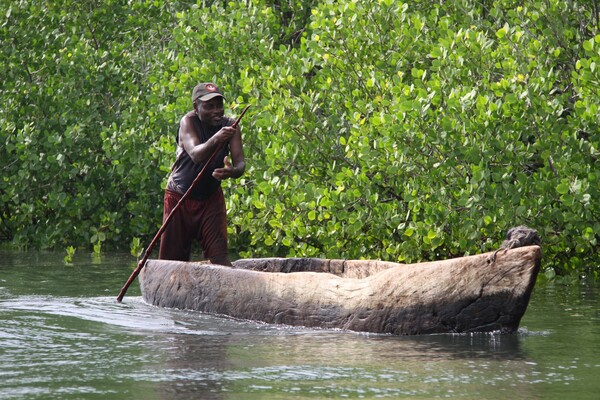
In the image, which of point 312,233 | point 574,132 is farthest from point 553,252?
point 312,233

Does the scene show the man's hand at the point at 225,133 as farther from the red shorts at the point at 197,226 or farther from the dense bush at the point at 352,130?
the dense bush at the point at 352,130

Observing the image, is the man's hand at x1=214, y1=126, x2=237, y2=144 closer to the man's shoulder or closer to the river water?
the man's shoulder

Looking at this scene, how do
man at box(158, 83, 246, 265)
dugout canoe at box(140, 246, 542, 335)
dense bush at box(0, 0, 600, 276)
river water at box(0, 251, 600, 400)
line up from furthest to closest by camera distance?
1. dense bush at box(0, 0, 600, 276)
2. man at box(158, 83, 246, 265)
3. dugout canoe at box(140, 246, 542, 335)
4. river water at box(0, 251, 600, 400)

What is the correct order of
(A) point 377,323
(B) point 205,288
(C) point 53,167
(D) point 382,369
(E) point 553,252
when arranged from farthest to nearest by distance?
(C) point 53,167, (E) point 553,252, (B) point 205,288, (A) point 377,323, (D) point 382,369

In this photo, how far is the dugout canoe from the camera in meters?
7.88

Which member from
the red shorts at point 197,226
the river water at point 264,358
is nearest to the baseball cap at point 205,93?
the red shorts at point 197,226

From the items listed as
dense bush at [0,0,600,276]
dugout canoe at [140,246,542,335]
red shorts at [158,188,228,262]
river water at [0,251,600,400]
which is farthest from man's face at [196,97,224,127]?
dense bush at [0,0,600,276]

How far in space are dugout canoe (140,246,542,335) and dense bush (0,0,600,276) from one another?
7.79 ft

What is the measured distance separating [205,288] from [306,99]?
13.5 ft

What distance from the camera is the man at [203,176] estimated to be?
10.1 metres

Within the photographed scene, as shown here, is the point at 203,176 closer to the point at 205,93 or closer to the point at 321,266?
the point at 205,93

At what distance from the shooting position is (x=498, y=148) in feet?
38.0

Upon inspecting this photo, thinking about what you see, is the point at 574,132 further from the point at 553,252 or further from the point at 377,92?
the point at 377,92

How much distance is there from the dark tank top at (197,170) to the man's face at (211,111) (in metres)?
0.07
